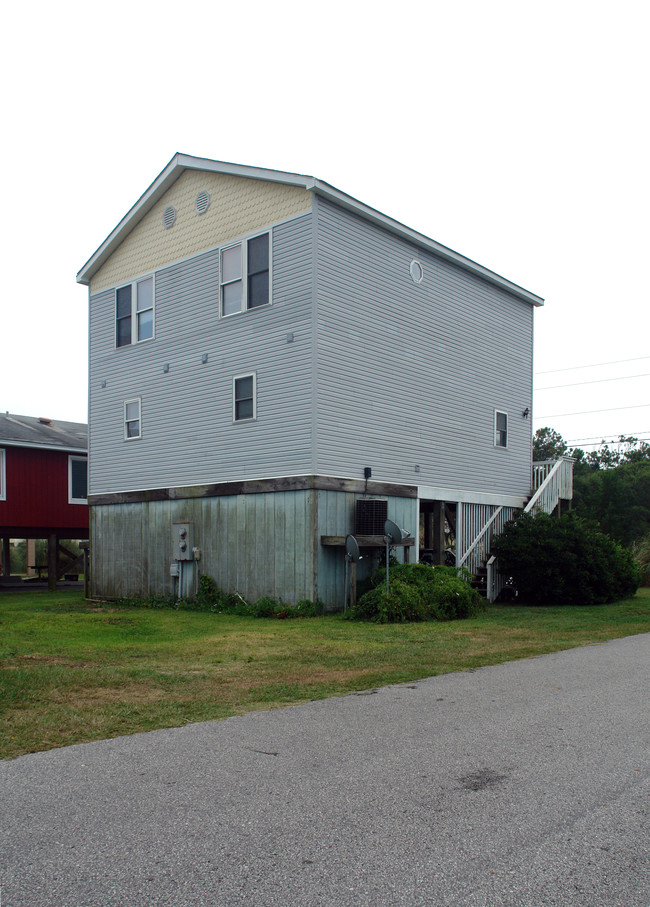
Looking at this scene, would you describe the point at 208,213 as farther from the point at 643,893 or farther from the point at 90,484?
the point at 643,893

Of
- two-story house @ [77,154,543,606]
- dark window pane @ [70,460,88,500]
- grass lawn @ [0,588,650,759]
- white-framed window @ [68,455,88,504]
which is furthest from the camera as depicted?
dark window pane @ [70,460,88,500]

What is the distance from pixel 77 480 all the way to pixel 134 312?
28.9 feet

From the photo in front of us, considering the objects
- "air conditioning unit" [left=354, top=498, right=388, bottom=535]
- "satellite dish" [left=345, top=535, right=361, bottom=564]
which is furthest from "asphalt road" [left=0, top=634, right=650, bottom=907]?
"air conditioning unit" [left=354, top=498, right=388, bottom=535]

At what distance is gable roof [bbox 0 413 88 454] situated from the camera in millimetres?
25266

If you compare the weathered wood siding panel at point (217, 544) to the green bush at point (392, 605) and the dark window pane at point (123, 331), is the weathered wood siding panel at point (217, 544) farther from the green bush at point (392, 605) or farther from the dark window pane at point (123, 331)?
the dark window pane at point (123, 331)

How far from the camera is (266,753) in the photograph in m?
5.35

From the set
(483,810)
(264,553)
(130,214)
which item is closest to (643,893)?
(483,810)

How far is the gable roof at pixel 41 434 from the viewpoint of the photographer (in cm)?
2527

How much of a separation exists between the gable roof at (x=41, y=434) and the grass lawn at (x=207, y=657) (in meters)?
9.16

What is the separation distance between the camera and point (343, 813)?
4148 millimetres

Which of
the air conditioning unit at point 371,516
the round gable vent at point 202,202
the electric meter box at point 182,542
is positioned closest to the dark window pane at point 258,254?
the round gable vent at point 202,202

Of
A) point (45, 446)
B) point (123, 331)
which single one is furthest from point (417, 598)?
point (45, 446)

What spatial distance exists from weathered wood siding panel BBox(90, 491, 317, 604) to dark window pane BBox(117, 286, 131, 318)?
5.06 meters

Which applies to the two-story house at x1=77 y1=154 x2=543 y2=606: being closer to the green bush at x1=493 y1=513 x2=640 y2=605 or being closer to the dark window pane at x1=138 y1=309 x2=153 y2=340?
the dark window pane at x1=138 y1=309 x2=153 y2=340
